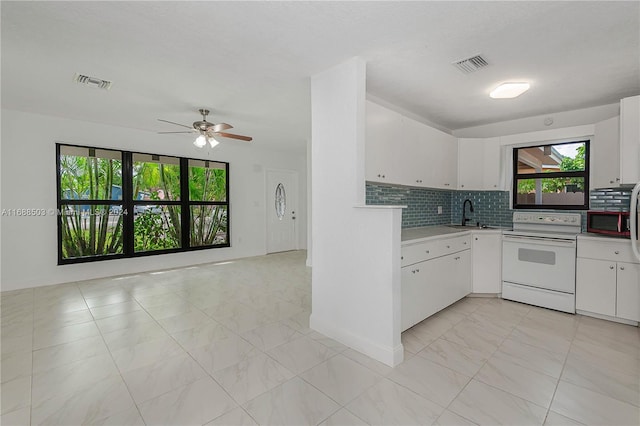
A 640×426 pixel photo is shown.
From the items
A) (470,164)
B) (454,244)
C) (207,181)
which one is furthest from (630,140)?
(207,181)

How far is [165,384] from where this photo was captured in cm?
201

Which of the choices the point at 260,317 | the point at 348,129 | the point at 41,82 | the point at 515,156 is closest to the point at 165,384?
the point at 260,317

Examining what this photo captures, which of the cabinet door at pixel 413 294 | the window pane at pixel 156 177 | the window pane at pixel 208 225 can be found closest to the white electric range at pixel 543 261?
the cabinet door at pixel 413 294

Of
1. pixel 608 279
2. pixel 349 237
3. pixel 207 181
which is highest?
pixel 207 181

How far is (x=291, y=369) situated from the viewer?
219 centimetres

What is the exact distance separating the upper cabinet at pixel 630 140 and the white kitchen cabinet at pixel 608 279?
662 millimetres

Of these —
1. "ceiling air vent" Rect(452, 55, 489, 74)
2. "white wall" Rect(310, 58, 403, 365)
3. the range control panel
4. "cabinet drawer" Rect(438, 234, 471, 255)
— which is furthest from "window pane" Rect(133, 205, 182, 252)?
the range control panel

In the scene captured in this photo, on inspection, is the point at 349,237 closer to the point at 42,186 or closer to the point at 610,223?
the point at 610,223

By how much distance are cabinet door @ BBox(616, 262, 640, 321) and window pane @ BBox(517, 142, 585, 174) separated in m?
1.36

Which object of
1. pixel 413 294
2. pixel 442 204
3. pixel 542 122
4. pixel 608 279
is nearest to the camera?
pixel 413 294

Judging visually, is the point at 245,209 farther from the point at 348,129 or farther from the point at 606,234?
the point at 606,234

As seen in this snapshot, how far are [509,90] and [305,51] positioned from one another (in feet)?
7.12

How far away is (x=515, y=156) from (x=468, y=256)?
166 cm

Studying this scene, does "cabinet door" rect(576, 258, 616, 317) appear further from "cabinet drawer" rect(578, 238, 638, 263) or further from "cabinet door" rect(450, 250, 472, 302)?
"cabinet door" rect(450, 250, 472, 302)
